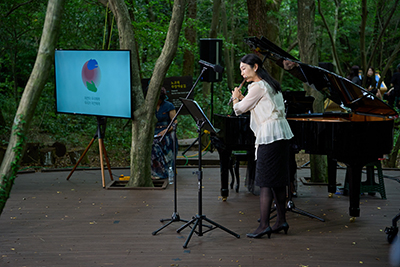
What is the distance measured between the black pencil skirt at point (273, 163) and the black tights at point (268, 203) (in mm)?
104

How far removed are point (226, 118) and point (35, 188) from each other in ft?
10.1

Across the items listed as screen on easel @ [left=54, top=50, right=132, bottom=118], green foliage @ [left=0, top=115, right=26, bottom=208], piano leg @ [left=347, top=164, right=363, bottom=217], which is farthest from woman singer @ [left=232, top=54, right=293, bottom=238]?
screen on easel @ [left=54, top=50, right=132, bottom=118]

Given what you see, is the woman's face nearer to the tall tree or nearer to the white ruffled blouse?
the white ruffled blouse

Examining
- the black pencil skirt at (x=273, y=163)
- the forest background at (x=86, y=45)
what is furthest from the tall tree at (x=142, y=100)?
the black pencil skirt at (x=273, y=163)

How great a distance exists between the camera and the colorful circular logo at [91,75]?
6.18 metres

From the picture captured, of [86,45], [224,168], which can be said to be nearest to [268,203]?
[224,168]

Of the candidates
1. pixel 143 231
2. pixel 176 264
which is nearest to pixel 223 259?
pixel 176 264

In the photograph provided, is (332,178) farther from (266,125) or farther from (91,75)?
(91,75)

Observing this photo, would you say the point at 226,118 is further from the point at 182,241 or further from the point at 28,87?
the point at 28,87

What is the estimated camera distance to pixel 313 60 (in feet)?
21.5

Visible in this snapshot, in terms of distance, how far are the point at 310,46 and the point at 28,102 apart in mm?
4680

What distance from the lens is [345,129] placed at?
4.54 m

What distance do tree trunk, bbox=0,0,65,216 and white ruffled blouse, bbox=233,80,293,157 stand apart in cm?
174

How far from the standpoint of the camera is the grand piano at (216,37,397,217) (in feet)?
14.9
